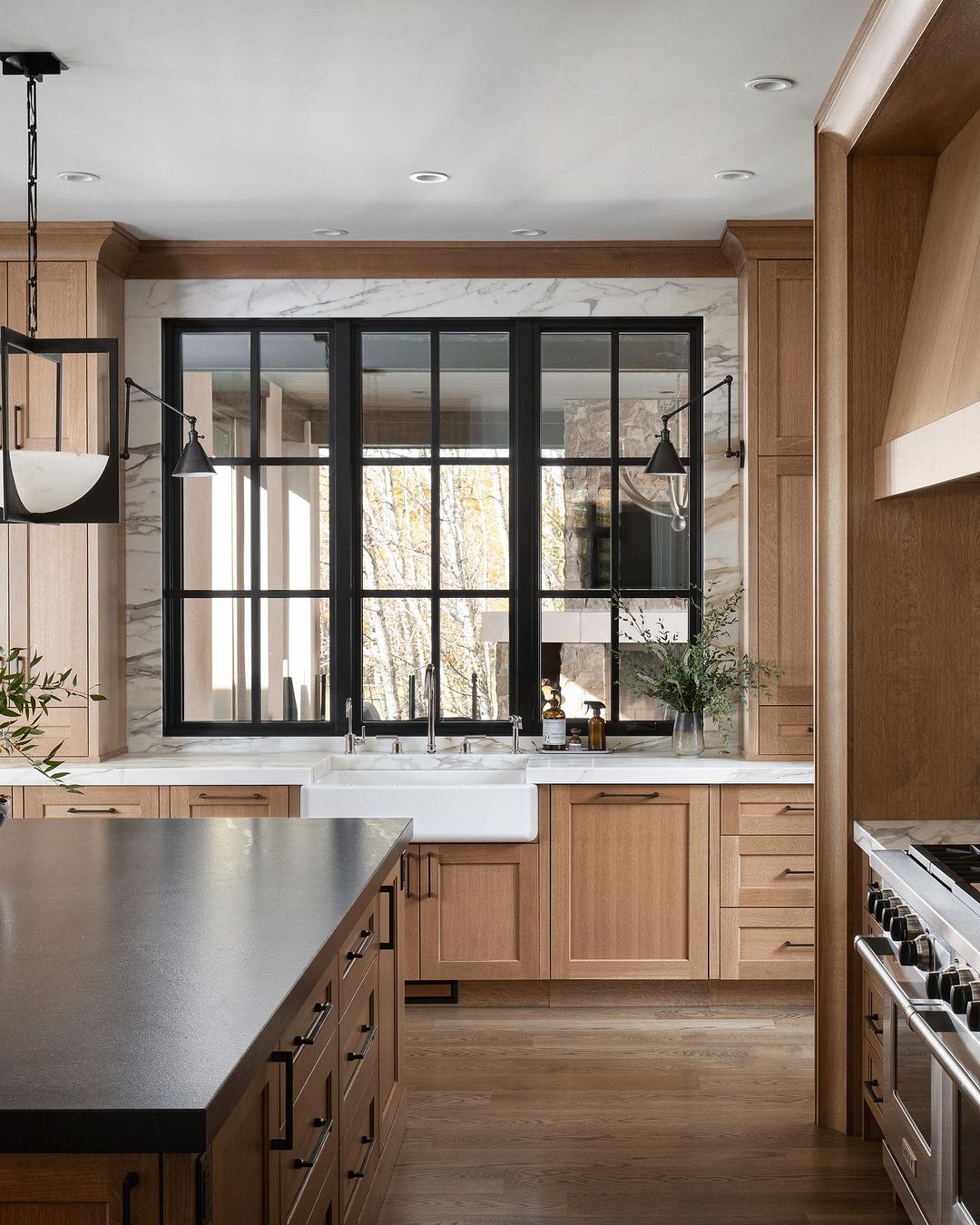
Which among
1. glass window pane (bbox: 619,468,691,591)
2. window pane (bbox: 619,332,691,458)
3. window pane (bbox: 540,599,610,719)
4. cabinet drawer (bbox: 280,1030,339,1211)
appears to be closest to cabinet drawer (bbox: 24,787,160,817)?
window pane (bbox: 540,599,610,719)

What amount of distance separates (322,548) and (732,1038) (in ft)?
8.12

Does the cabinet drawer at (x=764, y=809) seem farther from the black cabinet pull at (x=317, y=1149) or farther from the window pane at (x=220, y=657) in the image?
the black cabinet pull at (x=317, y=1149)

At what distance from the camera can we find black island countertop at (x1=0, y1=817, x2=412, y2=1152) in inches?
50.7

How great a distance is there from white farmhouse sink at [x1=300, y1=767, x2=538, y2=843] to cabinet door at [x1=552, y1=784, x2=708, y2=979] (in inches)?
6.2

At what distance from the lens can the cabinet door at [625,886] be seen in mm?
4215

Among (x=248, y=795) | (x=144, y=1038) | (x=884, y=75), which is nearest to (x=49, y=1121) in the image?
(x=144, y=1038)

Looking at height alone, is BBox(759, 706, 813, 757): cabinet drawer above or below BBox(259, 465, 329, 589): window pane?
below

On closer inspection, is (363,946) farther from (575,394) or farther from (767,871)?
(575,394)

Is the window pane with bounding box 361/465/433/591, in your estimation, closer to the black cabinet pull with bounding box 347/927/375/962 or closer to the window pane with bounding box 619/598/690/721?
the window pane with bounding box 619/598/690/721

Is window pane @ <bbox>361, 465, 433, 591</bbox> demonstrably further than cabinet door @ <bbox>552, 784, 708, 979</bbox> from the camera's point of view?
Yes

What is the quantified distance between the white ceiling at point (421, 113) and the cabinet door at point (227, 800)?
2.13 metres

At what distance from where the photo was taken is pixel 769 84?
316cm

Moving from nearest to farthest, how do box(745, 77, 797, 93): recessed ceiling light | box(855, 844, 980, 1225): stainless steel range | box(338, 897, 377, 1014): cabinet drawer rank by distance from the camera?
box(855, 844, 980, 1225): stainless steel range, box(338, 897, 377, 1014): cabinet drawer, box(745, 77, 797, 93): recessed ceiling light

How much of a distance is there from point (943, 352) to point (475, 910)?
2.54 m
